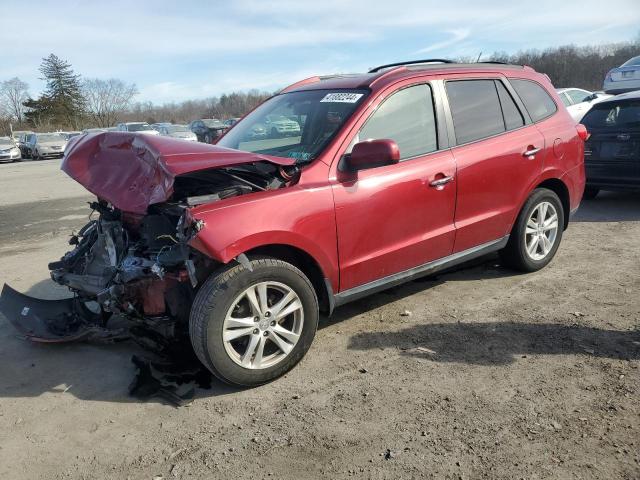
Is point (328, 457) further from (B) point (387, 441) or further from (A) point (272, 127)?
(A) point (272, 127)

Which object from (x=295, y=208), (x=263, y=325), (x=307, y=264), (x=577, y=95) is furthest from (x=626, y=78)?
(x=263, y=325)

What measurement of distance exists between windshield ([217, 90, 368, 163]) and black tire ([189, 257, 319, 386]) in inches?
33.0

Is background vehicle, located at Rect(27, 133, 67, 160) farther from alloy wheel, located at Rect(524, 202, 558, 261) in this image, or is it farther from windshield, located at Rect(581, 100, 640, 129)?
alloy wheel, located at Rect(524, 202, 558, 261)

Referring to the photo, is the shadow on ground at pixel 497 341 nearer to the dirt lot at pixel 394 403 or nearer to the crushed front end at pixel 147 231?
the dirt lot at pixel 394 403

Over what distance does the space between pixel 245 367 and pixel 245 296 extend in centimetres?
45

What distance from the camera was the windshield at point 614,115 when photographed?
732 centimetres

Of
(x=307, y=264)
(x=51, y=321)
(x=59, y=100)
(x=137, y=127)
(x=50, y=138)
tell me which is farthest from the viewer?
(x=59, y=100)

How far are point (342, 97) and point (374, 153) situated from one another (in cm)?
81

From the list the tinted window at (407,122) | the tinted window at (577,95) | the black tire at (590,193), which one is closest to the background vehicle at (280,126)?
the tinted window at (407,122)

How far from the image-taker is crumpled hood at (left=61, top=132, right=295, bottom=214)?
3.04 m

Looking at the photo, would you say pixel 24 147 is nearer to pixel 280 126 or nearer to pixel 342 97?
pixel 280 126

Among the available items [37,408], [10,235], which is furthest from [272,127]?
[10,235]

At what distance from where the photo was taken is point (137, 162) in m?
3.37

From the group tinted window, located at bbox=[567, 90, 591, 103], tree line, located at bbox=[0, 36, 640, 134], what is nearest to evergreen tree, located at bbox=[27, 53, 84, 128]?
tree line, located at bbox=[0, 36, 640, 134]
